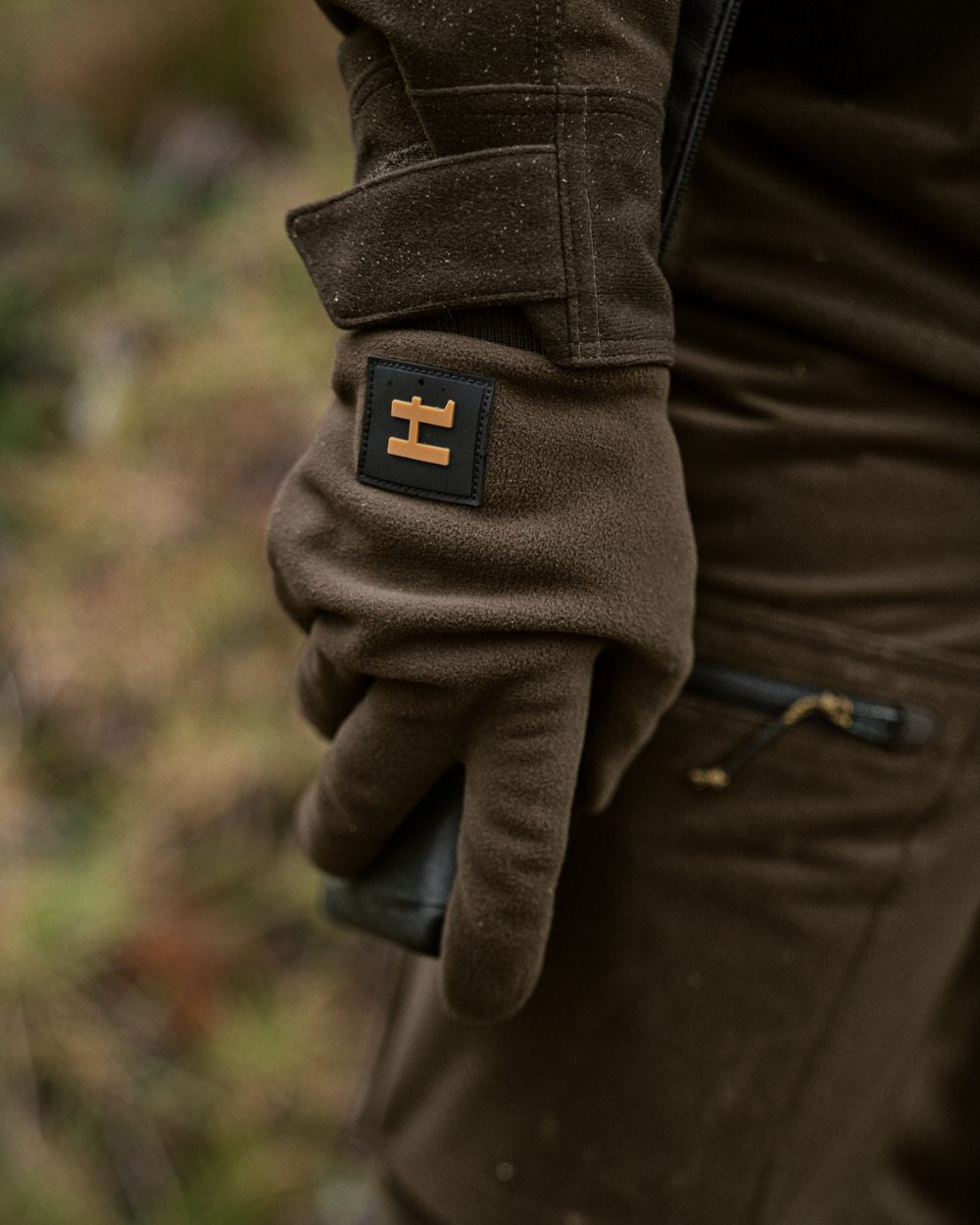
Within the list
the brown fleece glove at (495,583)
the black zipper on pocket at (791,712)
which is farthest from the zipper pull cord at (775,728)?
the brown fleece glove at (495,583)

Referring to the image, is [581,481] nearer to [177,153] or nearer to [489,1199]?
[489,1199]

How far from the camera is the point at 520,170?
0.62m

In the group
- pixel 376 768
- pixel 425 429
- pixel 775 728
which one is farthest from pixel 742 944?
pixel 425 429

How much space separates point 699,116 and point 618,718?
1.16 ft

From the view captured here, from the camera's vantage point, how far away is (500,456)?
65 cm

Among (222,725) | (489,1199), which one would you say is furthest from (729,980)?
(222,725)

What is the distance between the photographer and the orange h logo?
65 centimetres

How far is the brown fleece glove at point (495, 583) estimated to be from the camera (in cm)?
65

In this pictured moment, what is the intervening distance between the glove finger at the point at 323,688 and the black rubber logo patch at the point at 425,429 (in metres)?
0.12

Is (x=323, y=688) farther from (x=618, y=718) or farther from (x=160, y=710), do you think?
(x=160, y=710)

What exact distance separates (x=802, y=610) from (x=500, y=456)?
0.89ft

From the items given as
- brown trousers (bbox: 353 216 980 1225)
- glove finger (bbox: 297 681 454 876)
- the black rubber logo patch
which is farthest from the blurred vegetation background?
the black rubber logo patch

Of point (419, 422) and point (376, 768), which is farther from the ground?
point (419, 422)

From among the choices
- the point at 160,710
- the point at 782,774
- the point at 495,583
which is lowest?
the point at 160,710
